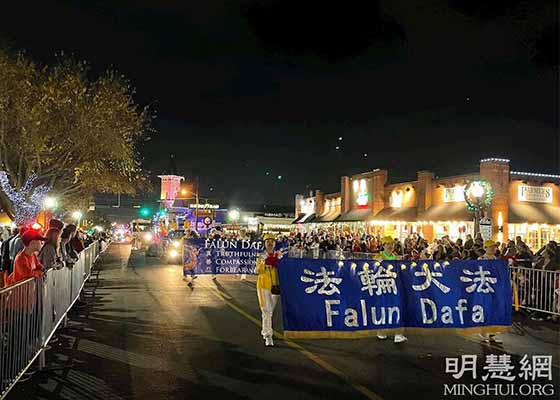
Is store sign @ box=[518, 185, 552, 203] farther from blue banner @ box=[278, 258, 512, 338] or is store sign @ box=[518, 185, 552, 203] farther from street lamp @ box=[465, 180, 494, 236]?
blue banner @ box=[278, 258, 512, 338]

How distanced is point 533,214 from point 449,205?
15.2ft

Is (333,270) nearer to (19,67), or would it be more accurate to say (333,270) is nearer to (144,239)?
(19,67)

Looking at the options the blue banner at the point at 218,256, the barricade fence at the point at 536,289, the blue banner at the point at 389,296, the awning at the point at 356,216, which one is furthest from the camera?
the awning at the point at 356,216

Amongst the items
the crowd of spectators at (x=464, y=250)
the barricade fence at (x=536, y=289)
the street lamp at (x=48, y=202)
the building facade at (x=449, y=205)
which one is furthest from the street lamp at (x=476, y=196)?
the street lamp at (x=48, y=202)

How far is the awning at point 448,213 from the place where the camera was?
28.9 metres

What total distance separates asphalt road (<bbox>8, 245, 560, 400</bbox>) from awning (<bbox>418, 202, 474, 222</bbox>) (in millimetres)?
17121

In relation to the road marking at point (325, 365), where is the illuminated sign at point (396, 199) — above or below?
above

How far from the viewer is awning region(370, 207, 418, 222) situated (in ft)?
112

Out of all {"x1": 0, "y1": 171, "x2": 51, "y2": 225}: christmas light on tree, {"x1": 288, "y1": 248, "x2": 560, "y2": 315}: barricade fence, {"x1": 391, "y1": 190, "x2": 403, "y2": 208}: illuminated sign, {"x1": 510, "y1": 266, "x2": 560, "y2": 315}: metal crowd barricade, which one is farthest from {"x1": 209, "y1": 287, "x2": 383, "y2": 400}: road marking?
{"x1": 391, "y1": 190, "x2": 403, "y2": 208}: illuminated sign

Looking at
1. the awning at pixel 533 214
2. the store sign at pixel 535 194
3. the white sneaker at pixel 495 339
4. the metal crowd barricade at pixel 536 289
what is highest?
the store sign at pixel 535 194

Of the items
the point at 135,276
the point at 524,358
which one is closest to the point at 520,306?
the point at 524,358

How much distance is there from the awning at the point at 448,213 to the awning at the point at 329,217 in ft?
40.5

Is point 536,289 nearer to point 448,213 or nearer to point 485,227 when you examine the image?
point 485,227

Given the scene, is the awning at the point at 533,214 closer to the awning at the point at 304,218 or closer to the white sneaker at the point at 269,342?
the white sneaker at the point at 269,342
